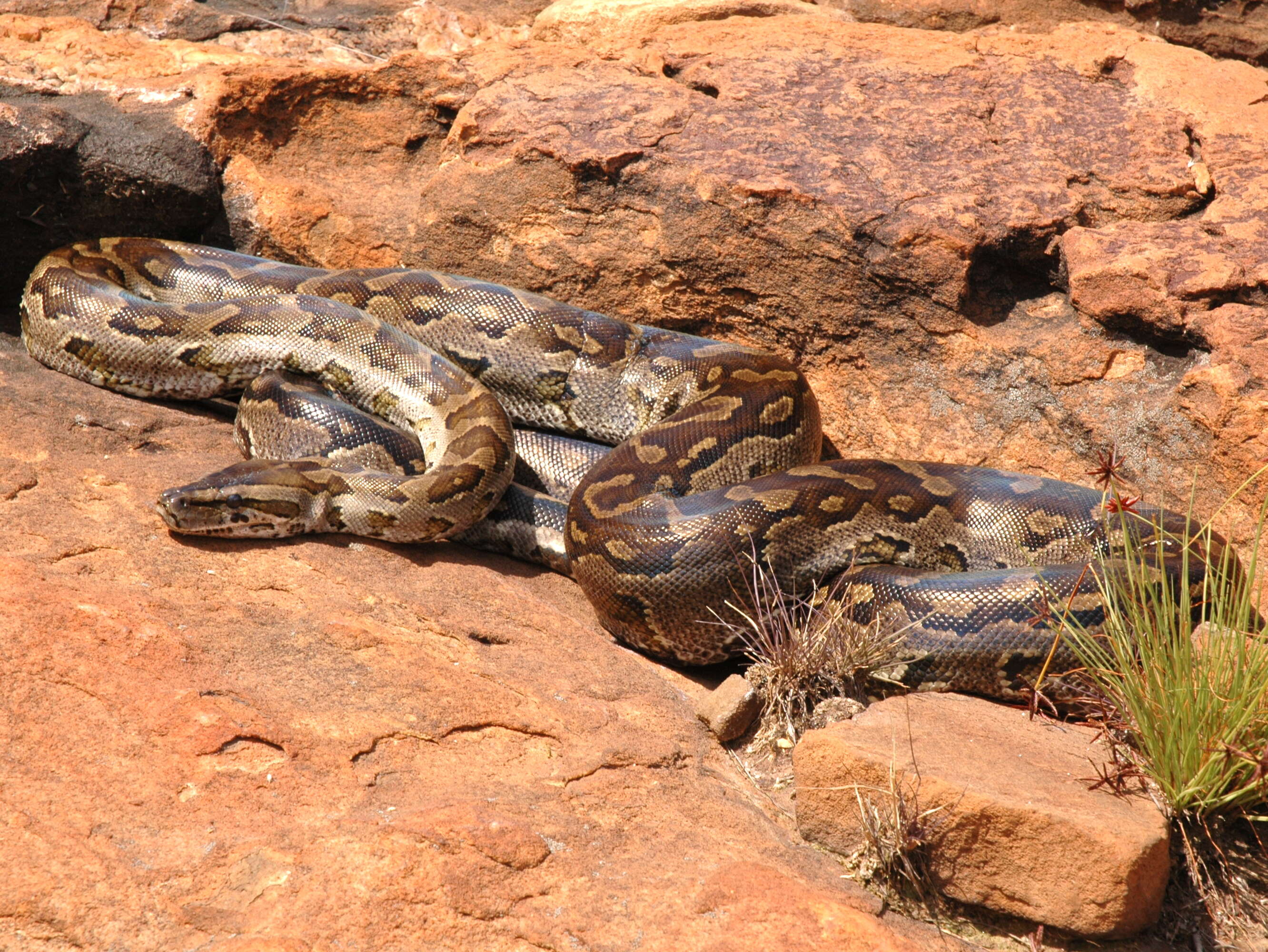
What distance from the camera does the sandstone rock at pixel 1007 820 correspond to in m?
4.00

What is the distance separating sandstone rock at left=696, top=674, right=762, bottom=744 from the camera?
17.4ft

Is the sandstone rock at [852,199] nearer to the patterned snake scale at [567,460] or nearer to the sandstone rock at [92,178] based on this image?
the sandstone rock at [92,178]

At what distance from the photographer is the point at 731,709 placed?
5285 millimetres

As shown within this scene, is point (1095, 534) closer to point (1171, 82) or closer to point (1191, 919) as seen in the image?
point (1191, 919)

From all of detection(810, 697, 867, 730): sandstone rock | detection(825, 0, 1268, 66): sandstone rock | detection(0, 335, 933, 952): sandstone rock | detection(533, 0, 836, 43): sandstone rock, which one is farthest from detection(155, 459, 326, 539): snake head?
detection(825, 0, 1268, 66): sandstone rock

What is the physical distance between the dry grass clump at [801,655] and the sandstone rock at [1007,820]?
64cm

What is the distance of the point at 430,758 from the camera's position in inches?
179

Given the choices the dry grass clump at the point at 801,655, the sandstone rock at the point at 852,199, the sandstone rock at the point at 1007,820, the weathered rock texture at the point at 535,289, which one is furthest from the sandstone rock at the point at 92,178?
the sandstone rock at the point at 1007,820

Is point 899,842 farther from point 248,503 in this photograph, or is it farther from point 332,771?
point 248,503

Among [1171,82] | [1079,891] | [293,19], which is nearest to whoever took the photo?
[1079,891]

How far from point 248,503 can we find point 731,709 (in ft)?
9.86

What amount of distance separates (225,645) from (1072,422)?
5694 mm

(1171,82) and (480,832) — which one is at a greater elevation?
(1171,82)

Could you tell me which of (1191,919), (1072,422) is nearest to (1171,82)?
(1072,422)
